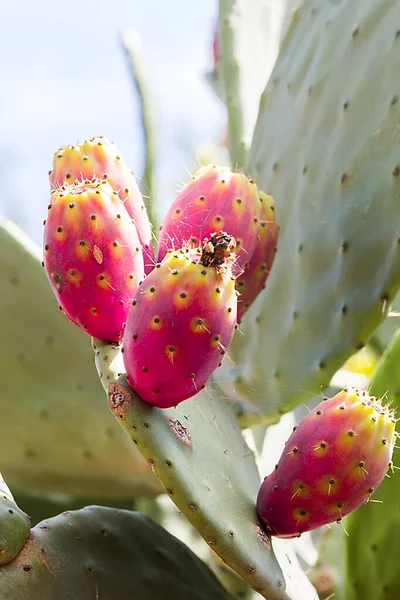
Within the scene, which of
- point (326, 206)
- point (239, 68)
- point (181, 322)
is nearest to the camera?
point (181, 322)

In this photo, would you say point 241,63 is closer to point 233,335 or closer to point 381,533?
point 233,335

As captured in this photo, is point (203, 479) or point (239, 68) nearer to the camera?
point (203, 479)

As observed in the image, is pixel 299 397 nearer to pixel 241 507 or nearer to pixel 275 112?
pixel 241 507

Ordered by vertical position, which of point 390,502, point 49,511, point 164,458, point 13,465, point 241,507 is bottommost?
point 49,511

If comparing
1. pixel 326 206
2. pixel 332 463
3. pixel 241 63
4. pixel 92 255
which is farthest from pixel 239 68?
pixel 332 463

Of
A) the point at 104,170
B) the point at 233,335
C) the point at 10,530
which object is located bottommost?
the point at 10,530

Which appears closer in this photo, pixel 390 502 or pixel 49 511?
pixel 390 502

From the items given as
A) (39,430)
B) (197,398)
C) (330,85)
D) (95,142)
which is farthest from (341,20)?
(39,430)
